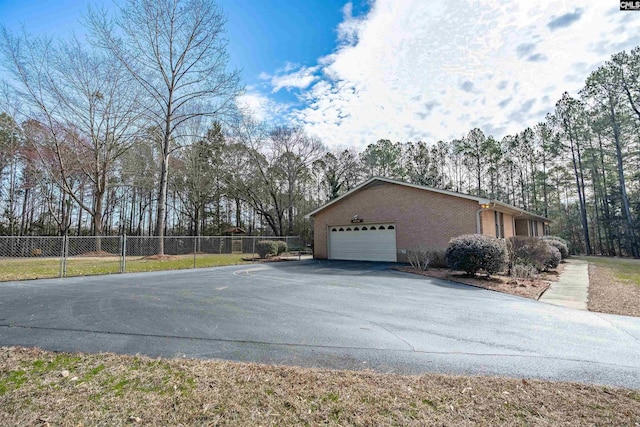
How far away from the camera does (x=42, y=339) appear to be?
4203 mm

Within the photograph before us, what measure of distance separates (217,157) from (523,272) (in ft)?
94.9

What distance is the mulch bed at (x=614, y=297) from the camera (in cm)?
614

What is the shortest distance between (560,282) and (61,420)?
12479mm

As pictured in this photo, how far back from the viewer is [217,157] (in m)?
31.7

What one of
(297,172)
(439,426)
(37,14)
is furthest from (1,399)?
(297,172)

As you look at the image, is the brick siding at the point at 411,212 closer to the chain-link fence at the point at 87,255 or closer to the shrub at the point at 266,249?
the shrub at the point at 266,249

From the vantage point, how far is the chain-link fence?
1106 cm

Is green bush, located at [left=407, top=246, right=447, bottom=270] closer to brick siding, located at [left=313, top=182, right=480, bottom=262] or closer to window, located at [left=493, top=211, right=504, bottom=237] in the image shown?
brick siding, located at [left=313, top=182, right=480, bottom=262]

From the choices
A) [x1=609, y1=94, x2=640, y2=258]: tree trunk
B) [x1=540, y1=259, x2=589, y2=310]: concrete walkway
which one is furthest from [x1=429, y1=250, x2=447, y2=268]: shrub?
[x1=609, y1=94, x2=640, y2=258]: tree trunk

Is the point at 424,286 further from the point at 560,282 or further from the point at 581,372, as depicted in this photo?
the point at 581,372

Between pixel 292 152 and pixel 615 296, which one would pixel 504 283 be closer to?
pixel 615 296

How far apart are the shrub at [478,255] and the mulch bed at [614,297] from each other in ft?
7.70

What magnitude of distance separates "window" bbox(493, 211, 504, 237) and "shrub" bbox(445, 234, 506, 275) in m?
7.20

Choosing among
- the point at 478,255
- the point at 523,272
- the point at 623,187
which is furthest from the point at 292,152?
the point at 623,187
